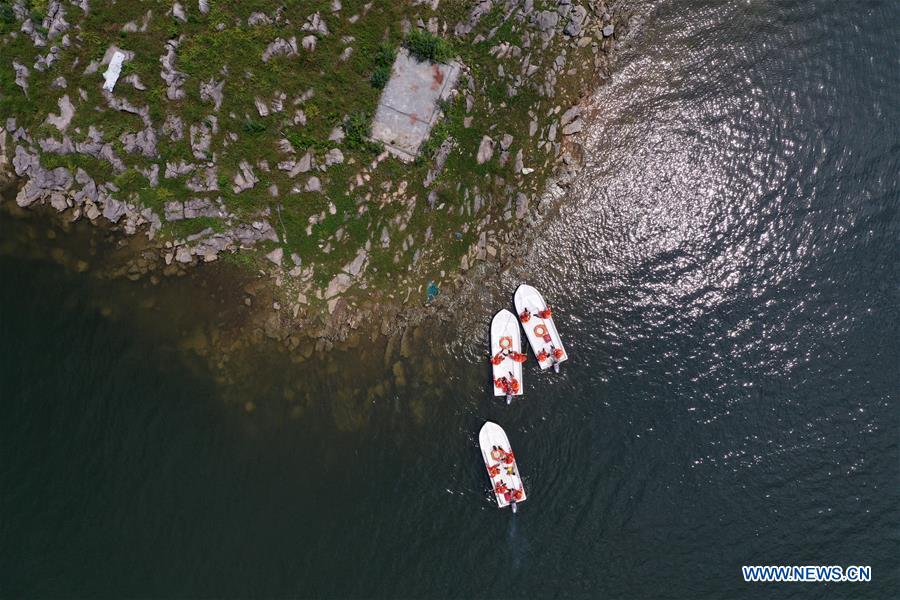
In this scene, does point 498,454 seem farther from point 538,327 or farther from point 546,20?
point 546,20

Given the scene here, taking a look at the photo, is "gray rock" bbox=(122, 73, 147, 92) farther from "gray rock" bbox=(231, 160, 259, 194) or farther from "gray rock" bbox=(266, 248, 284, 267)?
"gray rock" bbox=(266, 248, 284, 267)

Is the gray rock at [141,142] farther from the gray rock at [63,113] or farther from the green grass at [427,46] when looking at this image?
the green grass at [427,46]

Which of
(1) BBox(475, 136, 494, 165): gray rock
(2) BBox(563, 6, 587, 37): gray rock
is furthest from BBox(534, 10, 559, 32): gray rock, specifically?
(1) BBox(475, 136, 494, 165): gray rock

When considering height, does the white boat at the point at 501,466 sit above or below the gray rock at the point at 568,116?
below

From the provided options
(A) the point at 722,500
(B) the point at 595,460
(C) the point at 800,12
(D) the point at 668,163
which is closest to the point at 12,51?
(D) the point at 668,163

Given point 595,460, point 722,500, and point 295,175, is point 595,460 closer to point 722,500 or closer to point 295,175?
point 722,500

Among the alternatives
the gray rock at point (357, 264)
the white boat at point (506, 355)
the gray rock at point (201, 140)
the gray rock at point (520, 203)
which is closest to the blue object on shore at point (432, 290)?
the white boat at point (506, 355)
